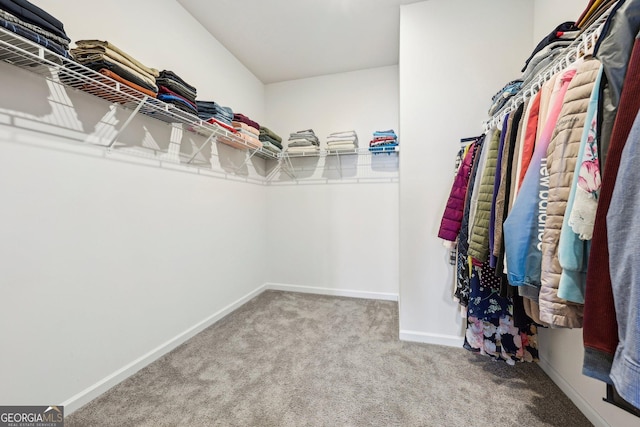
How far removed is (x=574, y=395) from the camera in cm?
129

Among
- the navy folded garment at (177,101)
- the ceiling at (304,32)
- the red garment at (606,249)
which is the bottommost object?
the red garment at (606,249)

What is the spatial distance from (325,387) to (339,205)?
1860 millimetres

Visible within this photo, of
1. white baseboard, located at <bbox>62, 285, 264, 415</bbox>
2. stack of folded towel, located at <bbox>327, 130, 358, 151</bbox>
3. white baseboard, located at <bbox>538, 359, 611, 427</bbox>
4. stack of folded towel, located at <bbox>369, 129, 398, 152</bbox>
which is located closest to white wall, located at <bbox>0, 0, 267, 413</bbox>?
white baseboard, located at <bbox>62, 285, 264, 415</bbox>

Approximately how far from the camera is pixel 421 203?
6.15ft

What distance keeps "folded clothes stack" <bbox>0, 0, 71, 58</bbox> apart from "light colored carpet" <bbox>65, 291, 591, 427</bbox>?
1.70 metres

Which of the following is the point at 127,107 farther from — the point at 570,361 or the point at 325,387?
the point at 570,361

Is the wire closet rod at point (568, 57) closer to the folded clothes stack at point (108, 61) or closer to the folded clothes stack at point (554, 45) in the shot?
the folded clothes stack at point (554, 45)

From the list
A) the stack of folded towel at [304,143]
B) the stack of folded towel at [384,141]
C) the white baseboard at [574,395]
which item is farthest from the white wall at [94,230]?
the white baseboard at [574,395]

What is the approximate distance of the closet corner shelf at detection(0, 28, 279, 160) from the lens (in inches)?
37.4

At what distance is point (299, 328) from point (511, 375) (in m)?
1.48

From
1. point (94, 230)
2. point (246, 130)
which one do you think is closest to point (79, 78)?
point (94, 230)

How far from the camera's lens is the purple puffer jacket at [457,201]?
1.54 meters

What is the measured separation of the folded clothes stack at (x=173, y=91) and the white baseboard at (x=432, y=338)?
2.27 meters

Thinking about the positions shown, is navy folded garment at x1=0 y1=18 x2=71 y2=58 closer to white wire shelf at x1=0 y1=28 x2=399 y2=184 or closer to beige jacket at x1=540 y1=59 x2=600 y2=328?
white wire shelf at x1=0 y1=28 x2=399 y2=184
